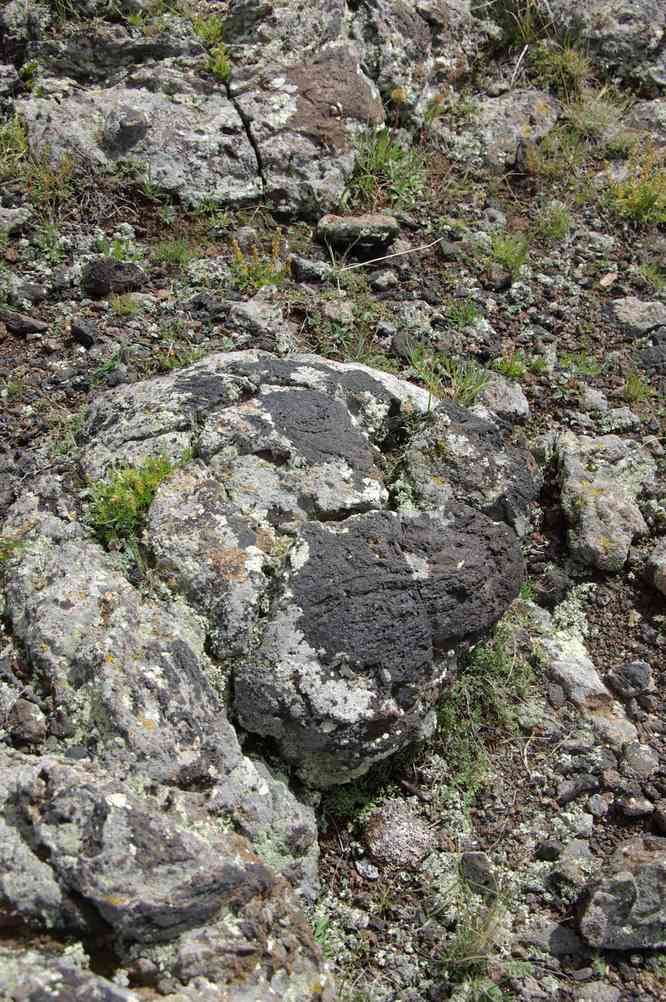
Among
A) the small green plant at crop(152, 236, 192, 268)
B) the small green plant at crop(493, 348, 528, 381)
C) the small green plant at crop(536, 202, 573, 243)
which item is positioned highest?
the small green plant at crop(536, 202, 573, 243)

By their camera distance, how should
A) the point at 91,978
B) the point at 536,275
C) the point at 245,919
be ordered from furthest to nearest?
the point at 536,275 → the point at 245,919 → the point at 91,978

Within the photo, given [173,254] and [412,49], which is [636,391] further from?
[412,49]

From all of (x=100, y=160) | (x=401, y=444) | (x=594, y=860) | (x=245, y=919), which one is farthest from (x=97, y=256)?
(x=594, y=860)

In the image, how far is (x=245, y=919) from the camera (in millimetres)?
2693

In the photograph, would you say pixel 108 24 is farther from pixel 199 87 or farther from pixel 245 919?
pixel 245 919

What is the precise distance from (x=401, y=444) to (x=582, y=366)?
168 centimetres

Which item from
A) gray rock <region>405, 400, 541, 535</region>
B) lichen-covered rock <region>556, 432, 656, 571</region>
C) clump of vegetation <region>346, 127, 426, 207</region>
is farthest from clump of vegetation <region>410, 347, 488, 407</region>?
clump of vegetation <region>346, 127, 426, 207</region>

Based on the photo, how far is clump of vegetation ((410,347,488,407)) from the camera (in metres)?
4.64

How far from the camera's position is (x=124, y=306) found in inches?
187

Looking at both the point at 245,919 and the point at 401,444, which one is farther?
the point at 401,444

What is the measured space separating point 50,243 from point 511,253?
288cm

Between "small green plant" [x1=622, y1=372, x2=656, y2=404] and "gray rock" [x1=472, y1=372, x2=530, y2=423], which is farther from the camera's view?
"small green plant" [x1=622, y1=372, x2=656, y2=404]

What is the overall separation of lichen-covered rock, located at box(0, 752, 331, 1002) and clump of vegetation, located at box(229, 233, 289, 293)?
311 cm

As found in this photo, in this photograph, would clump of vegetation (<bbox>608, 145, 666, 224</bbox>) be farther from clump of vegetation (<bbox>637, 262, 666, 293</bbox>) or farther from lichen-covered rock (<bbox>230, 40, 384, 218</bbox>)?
lichen-covered rock (<bbox>230, 40, 384, 218</bbox>)
